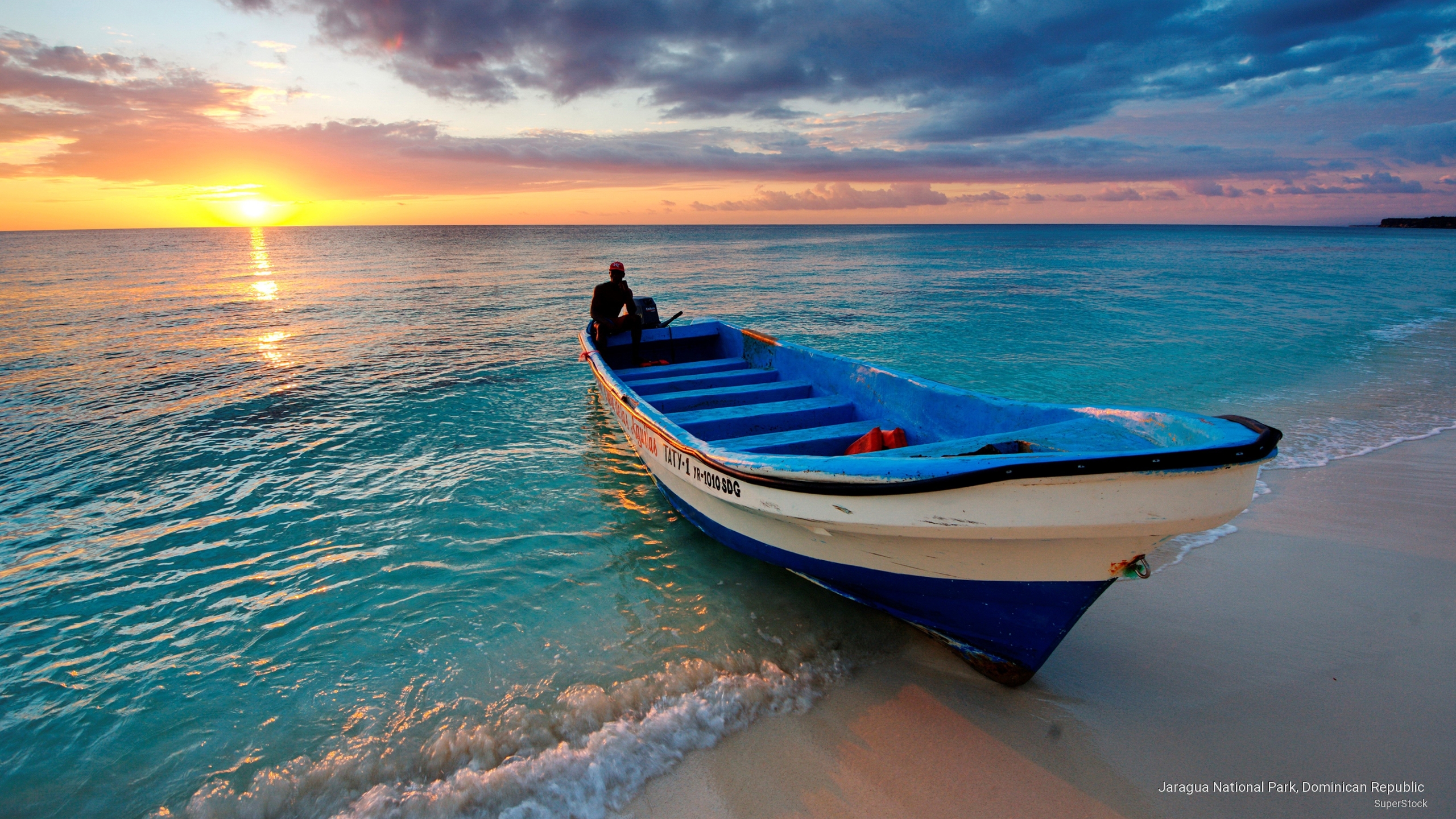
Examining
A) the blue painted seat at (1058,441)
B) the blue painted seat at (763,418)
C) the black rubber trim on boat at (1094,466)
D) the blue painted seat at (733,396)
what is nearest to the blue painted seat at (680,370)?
the blue painted seat at (733,396)

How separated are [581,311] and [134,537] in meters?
16.4

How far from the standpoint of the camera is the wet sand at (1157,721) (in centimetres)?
319

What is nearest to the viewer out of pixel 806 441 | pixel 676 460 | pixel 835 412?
pixel 676 460

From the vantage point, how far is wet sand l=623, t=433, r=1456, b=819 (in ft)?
10.5

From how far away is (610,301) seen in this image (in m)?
9.77

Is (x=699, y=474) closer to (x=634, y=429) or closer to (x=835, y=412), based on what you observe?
(x=634, y=429)

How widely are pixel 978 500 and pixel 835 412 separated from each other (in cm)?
332

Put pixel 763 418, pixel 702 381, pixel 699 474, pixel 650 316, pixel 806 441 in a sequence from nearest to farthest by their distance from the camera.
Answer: pixel 699 474, pixel 806 441, pixel 763 418, pixel 702 381, pixel 650 316

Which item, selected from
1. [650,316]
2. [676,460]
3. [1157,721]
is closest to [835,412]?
[676,460]

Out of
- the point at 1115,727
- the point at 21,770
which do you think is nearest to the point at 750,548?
the point at 1115,727

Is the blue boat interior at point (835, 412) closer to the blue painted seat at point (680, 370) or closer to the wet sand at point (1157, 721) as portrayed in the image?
the blue painted seat at point (680, 370)

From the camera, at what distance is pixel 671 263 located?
45.5m

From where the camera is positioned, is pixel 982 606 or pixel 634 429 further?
pixel 634 429

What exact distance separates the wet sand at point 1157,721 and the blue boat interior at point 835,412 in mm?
1610
